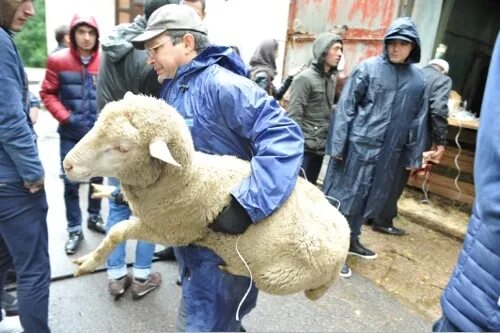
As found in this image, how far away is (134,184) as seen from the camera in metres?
1.55

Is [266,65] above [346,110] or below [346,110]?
above

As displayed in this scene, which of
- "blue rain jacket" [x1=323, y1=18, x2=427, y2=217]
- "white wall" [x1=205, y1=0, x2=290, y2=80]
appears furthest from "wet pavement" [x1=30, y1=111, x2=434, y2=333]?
"white wall" [x1=205, y1=0, x2=290, y2=80]

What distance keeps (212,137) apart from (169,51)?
428 millimetres

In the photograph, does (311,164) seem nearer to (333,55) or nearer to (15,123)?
(333,55)

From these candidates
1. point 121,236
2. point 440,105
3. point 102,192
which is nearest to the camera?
point 121,236

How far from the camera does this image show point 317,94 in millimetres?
4246

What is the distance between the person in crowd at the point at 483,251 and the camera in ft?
3.63

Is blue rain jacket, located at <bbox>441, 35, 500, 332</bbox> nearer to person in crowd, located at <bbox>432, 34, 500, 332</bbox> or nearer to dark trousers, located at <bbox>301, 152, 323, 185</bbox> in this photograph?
person in crowd, located at <bbox>432, 34, 500, 332</bbox>

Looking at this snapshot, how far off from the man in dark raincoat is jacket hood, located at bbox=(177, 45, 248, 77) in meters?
2.10

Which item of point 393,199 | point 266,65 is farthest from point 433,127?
point 266,65

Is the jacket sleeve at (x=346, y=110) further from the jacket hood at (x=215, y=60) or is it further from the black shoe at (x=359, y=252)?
the jacket hood at (x=215, y=60)

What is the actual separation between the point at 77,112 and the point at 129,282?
5.30 feet

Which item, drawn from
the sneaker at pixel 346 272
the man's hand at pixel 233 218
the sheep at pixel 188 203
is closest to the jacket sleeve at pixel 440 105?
the sneaker at pixel 346 272

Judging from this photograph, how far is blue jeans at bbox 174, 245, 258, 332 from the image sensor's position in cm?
175
